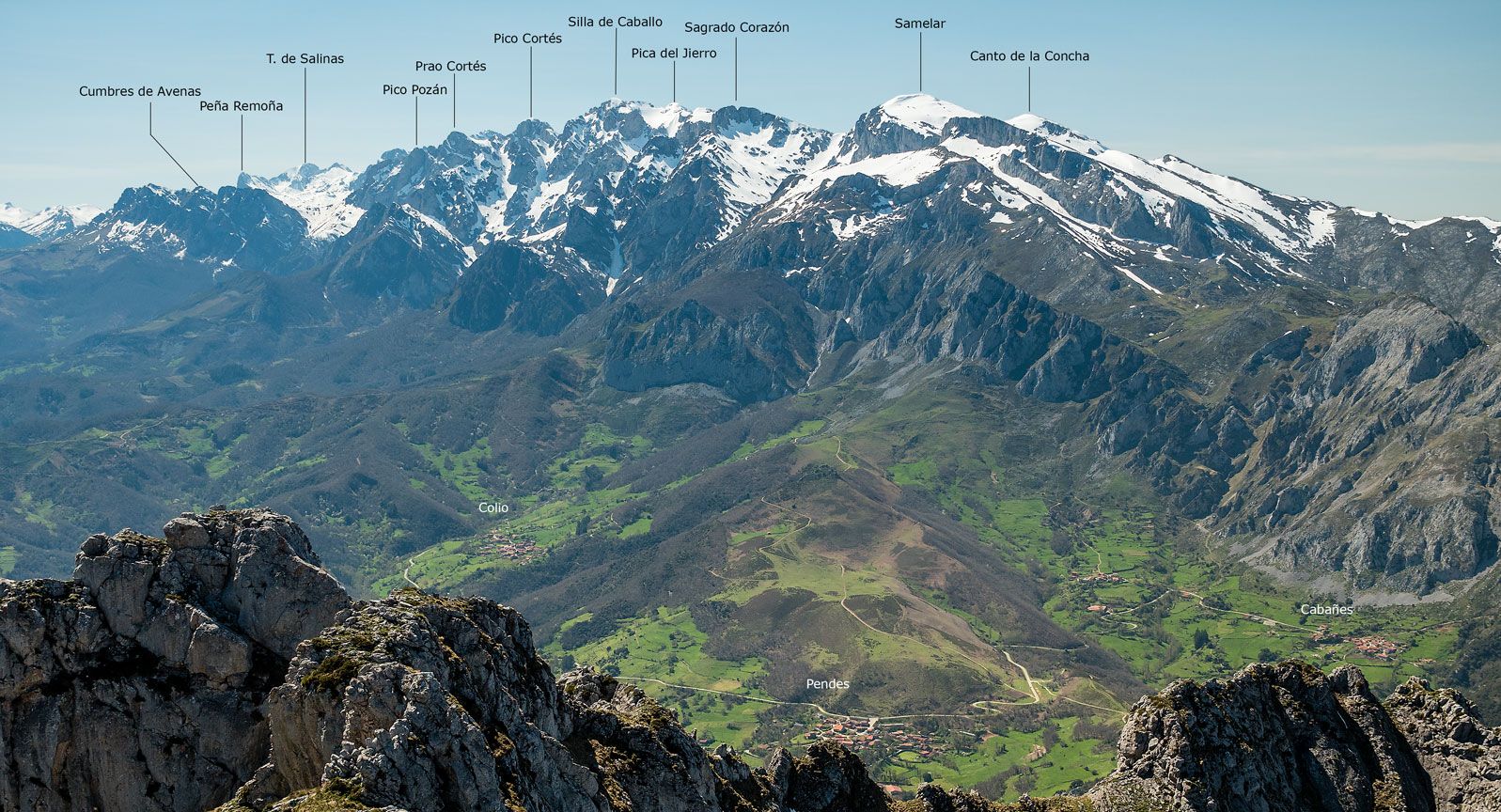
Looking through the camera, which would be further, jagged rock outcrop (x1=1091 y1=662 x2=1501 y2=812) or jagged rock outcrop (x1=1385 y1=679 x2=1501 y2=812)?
jagged rock outcrop (x1=1385 y1=679 x2=1501 y2=812)

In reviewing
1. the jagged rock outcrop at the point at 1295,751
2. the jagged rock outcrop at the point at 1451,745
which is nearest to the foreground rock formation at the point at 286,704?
the jagged rock outcrop at the point at 1295,751

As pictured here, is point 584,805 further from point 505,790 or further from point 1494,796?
point 1494,796

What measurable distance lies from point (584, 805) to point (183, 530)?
29483mm

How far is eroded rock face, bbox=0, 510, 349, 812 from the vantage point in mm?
68750

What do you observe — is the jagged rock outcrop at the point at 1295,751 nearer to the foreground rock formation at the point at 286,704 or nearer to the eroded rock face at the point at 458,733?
the foreground rock formation at the point at 286,704

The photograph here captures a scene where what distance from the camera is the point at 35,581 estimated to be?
234ft

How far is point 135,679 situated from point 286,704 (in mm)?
12395

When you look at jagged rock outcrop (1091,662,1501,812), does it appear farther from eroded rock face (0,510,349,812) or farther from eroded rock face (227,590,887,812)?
eroded rock face (0,510,349,812)

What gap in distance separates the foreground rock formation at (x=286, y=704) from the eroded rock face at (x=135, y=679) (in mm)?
103

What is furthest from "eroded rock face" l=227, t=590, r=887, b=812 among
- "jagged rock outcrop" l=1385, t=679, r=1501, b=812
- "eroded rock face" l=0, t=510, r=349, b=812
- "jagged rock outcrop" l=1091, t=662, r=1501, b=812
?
"jagged rock outcrop" l=1385, t=679, r=1501, b=812

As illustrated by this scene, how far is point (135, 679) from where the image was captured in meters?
70.4

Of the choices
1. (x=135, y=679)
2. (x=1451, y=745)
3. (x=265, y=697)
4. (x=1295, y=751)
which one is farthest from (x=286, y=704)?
(x=1451, y=745)

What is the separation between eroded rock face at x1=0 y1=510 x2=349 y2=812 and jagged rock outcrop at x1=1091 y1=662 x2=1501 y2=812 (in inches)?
2647

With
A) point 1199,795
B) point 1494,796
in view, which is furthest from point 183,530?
point 1494,796
